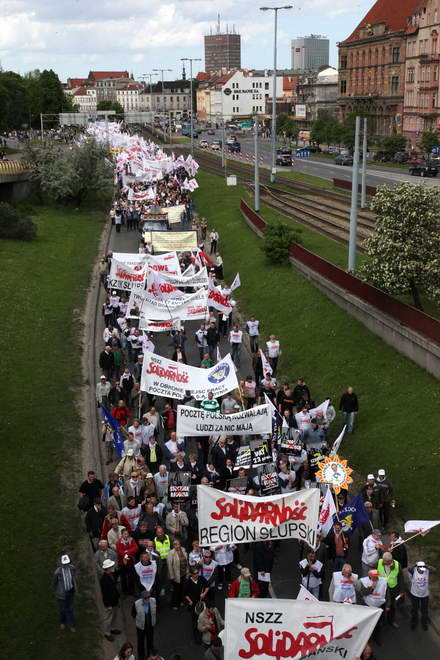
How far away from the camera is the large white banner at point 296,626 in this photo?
29.5 feet

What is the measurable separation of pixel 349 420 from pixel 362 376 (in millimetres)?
3318

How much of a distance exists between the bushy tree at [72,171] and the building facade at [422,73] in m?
42.1

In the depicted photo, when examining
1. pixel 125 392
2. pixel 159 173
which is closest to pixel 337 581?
pixel 125 392

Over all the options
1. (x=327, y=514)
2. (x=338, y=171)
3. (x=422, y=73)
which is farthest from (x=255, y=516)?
(x=422, y=73)

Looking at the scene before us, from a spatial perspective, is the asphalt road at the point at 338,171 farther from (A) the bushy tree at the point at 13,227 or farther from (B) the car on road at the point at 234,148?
(A) the bushy tree at the point at 13,227

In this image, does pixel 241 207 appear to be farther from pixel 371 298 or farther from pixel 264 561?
pixel 264 561

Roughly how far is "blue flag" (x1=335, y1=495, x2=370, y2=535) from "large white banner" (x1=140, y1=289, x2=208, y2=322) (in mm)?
10670

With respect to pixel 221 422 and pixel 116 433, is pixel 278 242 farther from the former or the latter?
pixel 221 422

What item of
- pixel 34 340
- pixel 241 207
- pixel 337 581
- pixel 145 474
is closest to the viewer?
pixel 337 581

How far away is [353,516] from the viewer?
14008mm

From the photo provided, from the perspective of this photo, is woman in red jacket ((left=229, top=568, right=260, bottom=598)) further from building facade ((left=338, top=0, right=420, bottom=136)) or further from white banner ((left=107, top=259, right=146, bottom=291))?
building facade ((left=338, top=0, right=420, bottom=136))

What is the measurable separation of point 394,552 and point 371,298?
42.5 feet

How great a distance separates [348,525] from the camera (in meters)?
14.1

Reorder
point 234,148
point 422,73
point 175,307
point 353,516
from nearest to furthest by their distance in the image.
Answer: point 353,516 < point 175,307 < point 422,73 < point 234,148
